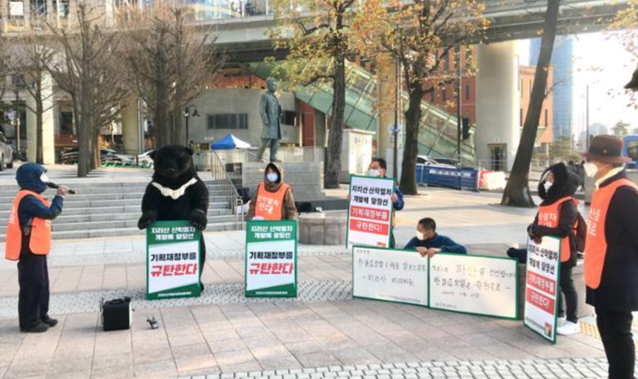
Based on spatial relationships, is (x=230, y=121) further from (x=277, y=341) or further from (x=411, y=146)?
(x=277, y=341)

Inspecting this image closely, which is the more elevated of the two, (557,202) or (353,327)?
(557,202)

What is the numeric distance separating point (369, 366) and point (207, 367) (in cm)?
140

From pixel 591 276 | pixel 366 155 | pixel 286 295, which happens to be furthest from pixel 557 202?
pixel 366 155

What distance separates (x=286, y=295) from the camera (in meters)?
7.35

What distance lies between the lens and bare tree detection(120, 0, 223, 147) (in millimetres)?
24469

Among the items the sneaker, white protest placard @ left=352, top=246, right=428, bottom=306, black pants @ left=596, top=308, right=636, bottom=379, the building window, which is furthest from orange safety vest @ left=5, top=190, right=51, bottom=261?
the building window

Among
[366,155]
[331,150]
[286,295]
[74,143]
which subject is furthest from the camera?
[74,143]

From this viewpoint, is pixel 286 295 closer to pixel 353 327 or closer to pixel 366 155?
pixel 353 327

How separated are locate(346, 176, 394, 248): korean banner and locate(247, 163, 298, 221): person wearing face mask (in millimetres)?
1641

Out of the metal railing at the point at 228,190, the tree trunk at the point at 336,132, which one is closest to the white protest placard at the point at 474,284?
the metal railing at the point at 228,190

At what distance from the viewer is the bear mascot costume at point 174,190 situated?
7168 millimetres

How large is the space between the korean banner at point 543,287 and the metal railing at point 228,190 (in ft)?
32.3

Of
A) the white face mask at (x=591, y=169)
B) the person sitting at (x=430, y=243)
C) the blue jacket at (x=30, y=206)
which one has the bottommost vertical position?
the person sitting at (x=430, y=243)

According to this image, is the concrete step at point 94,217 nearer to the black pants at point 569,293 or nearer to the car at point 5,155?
the black pants at point 569,293
